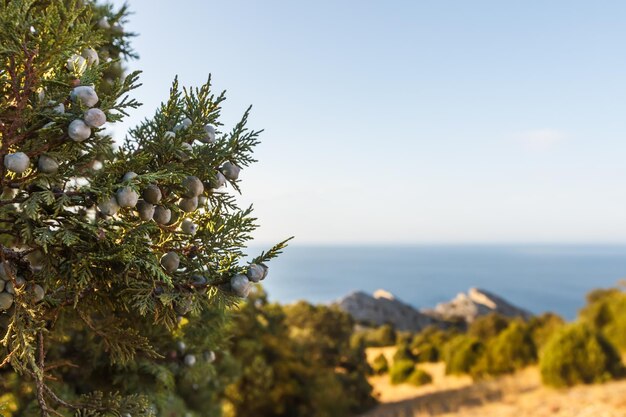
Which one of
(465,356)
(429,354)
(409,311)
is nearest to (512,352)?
(465,356)

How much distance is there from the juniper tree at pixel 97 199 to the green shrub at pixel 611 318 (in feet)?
72.8

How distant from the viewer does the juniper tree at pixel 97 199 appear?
2062mm

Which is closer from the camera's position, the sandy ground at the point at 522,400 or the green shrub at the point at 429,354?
the sandy ground at the point at 522,400

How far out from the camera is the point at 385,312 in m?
71.6

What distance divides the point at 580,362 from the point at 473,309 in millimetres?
62311

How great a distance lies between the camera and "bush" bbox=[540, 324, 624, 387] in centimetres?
1558

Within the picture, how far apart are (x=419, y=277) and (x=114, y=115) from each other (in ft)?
589

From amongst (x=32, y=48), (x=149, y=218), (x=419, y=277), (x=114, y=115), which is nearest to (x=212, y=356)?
(x=149, y=218)

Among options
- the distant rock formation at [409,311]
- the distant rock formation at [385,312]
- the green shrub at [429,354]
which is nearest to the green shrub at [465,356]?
the green shrub at [429,354]

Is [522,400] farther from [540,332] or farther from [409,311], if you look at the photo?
[409,311]

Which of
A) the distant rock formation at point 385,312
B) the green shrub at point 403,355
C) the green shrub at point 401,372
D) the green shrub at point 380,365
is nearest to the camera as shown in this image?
the green shrub at point 401,372

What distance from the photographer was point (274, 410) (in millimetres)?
17703

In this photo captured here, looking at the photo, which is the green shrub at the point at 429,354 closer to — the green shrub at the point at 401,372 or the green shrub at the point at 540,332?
the green shrub at the point at 401,372

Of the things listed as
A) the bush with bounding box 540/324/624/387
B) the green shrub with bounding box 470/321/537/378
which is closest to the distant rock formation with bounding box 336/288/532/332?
the green shrub with bounding box 470/321/537/378
